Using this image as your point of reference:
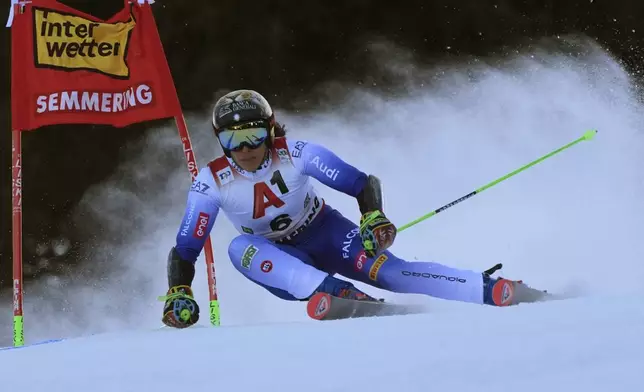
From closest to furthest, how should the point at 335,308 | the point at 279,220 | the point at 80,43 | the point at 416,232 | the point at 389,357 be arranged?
1. the point at 389,357
2. the point at 335,308
3. the point at 279,220
4. the point at 80,43
5. the point at 416,232

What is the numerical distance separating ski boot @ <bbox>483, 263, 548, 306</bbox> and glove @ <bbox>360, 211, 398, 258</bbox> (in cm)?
46

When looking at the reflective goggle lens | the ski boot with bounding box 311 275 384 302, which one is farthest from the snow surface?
the reflective goggle lens

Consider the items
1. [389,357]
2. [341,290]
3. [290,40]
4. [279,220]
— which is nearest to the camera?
A: [389,357]

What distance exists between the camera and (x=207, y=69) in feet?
28.5

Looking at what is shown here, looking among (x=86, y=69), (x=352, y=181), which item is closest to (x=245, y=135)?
(x=352, y=181)

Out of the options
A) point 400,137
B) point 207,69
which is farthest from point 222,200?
point 207,69

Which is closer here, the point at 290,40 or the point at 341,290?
the point at 341,290

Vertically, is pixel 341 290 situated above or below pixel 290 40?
A: below

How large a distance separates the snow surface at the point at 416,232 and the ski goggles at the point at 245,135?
86 centimetres

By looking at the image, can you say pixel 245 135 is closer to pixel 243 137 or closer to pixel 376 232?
pixel 243 137

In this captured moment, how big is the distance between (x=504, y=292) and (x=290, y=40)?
16.9 feet

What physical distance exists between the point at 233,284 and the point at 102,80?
1961 mm

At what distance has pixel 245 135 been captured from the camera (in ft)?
14.3

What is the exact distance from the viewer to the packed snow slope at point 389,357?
1973 mm
